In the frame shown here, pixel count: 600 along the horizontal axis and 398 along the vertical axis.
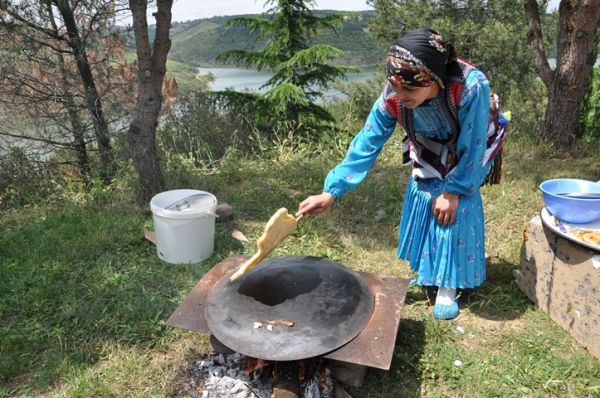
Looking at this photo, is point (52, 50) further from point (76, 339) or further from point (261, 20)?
point (76, 339)

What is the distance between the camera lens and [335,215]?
13.1ft

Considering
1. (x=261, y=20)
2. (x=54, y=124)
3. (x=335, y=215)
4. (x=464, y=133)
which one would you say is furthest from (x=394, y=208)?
(x=54, y=124)

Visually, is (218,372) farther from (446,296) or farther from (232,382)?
(446,296)

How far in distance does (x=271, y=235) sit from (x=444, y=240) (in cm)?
103

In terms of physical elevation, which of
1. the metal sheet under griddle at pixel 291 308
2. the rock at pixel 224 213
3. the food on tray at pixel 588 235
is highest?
the food on tray at pixel 588 235

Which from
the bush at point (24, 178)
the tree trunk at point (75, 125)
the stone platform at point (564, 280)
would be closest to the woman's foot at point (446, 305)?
the stone platform at point (564, 280)

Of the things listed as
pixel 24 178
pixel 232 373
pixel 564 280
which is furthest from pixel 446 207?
pixel 24 178

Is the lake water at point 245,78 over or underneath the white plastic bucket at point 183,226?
over

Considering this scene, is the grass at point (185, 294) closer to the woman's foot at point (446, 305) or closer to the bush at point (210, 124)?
the woman's foot at point (446, 305)

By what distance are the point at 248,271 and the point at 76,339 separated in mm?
1201

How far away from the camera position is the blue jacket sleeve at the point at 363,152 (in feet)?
7.68

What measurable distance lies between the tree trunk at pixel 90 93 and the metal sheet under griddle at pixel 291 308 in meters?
3.53

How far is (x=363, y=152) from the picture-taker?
2.40m

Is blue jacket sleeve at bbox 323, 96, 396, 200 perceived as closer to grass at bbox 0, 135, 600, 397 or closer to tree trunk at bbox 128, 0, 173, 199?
grass at bbox 0, 135, 600, 397
